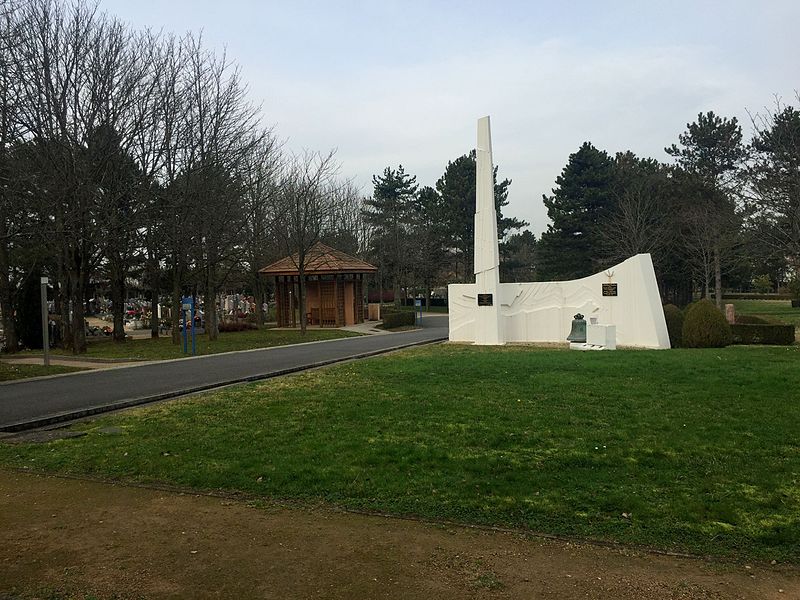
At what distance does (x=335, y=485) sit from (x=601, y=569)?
2.47 meters

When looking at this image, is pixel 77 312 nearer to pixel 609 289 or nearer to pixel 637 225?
pixel 609 289

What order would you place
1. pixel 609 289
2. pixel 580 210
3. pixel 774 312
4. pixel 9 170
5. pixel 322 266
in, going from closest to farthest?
pixel 9 170 → pixel 609 289 → pixel 322 266 → pixel 774 312 → pixel 580 210

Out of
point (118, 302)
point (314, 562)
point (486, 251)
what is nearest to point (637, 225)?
point (486, 251)

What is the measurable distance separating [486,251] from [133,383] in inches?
513

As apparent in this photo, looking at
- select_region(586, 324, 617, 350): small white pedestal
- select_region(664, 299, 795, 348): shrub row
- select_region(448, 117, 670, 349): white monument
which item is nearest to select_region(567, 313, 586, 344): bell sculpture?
select_region(448, 117, 670, 349): white monument

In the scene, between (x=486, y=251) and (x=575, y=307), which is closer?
(x=575, y=307)

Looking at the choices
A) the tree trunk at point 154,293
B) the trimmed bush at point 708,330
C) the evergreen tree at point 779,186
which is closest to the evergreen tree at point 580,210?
the evergreen tree at point 779,186

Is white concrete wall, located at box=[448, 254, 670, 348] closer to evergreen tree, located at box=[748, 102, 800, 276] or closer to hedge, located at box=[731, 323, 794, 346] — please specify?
hedge, located at box=[731, 323, 794, 346]

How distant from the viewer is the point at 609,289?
20.9 metres

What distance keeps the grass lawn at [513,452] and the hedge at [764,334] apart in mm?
11217

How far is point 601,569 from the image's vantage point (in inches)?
154

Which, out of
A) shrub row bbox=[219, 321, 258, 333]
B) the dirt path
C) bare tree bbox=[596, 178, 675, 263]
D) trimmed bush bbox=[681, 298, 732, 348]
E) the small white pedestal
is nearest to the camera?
the dirt path

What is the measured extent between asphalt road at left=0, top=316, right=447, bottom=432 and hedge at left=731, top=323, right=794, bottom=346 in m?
12.2

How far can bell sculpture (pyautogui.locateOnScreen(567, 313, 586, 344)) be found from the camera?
2034 cm
